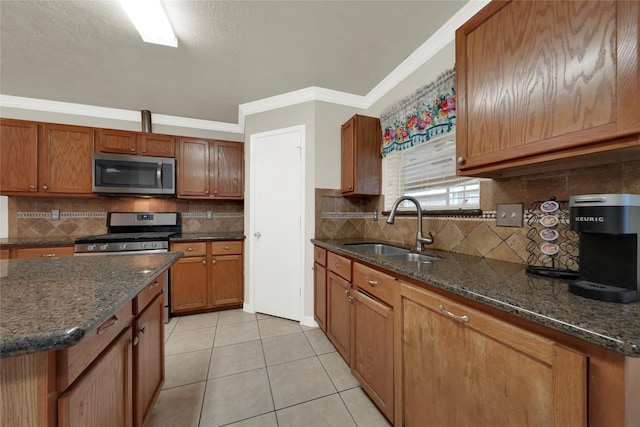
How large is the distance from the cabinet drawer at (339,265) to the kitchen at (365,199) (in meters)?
0.51

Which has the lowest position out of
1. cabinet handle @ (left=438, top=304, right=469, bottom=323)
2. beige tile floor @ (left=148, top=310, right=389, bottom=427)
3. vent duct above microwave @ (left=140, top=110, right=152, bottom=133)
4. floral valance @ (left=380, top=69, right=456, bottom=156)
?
beige tile floor @ (left=148, top=310, right=389, bottom=427)

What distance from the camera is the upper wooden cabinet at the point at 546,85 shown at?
0.71 meters

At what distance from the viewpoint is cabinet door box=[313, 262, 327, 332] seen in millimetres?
2146

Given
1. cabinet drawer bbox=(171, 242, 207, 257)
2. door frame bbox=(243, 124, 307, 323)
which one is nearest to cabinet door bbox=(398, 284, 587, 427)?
door frame bbox=(243, 124, 307, 323)

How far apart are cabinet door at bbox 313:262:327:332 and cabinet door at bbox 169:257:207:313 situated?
1312 mm

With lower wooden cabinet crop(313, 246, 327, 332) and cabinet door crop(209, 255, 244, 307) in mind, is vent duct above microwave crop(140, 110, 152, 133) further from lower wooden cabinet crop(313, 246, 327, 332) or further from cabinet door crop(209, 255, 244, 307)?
lower wooden cabinet crop(313, 246, 327, 332)

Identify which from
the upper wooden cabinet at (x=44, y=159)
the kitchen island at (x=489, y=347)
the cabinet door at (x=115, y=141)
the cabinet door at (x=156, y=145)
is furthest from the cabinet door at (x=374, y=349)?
the upper wooden cabinet at (x=44, y=159)

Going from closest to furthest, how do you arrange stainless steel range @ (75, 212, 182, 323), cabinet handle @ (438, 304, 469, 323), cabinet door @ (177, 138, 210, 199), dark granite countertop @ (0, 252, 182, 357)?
1. dark granite countertop @ (0, 252, 182, 357)
2. cabinet handle @ (438, 304, 469, 323)
3. stainless steel range @ (75, 212, 182, 323)
4. cabinet door @ (177, 138, 210, 199)

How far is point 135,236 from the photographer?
2.66m

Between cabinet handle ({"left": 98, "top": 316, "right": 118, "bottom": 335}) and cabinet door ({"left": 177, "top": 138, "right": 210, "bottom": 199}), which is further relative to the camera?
cabinet door ({"left": 177, "top": 138, "right": 210, "bottom": 199})

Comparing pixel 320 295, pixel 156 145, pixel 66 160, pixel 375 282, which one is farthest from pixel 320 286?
pixel 66 160

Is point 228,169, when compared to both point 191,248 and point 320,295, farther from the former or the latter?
point 320,295

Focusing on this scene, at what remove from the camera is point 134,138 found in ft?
9.40

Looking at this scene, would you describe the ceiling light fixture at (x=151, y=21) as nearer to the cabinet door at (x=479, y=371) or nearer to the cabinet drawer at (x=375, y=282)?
the cabinet drawer at (x=375, y=282)
